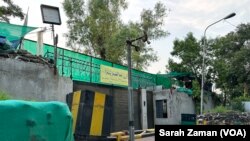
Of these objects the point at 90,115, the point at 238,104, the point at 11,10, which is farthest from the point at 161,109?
the point at 90,115

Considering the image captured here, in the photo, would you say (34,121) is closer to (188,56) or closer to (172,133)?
(172,133)

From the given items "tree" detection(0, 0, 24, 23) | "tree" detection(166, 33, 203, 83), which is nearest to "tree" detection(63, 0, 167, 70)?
"tree" detection(166, 33, 203, 83)

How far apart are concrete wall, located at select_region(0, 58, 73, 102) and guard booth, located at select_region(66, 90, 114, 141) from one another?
2416 millimetres

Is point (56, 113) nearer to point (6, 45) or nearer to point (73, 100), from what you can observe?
point (73, 100)

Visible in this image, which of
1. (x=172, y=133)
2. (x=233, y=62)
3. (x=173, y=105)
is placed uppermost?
(x=233, y=62)

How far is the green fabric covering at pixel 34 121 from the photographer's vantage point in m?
4.54

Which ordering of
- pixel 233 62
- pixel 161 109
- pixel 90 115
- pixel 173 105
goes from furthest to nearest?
1. pixel 233 62
2. pixel 173 105
3. pixel 161 109
4. pixel 90 115

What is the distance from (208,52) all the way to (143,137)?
19.9 meters

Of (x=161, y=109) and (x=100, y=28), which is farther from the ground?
(x=100, y=28)

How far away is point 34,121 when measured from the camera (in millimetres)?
4848

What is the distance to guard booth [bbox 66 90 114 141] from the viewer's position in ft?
31.6

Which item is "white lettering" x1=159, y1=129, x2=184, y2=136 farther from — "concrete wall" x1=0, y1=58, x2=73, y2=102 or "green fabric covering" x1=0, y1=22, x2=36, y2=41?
"green fabric covering" x1=0, y1=22, x2=36, y2=41

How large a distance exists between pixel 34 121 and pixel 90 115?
16.7 ft

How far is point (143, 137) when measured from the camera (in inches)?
594
